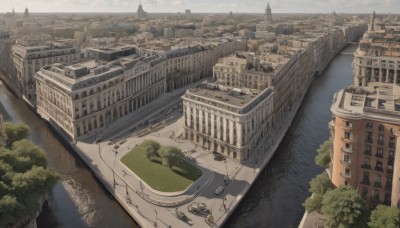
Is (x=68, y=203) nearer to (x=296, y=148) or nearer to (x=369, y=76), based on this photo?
(x=296, y=148)

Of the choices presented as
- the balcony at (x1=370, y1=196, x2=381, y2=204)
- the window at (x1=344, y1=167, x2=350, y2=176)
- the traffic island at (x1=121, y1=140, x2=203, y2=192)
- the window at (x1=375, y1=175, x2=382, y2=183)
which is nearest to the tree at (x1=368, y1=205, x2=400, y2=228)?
the balcony at (x1=370, y1=196, x2=381, y2=204)

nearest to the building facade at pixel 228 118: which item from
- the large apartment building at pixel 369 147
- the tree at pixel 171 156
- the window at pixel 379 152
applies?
the tree at pixel 171 156

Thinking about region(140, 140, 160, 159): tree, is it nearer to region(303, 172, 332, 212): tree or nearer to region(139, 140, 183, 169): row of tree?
region(139, 140, 183, 169): row of tree

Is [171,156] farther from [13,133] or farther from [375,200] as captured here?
[375,200]

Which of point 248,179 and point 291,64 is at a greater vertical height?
point 291,64

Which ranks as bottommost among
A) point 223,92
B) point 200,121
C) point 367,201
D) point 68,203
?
point 68,203

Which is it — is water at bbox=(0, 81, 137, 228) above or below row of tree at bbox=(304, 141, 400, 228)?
below

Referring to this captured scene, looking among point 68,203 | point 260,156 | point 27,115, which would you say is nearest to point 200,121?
point 260,156
